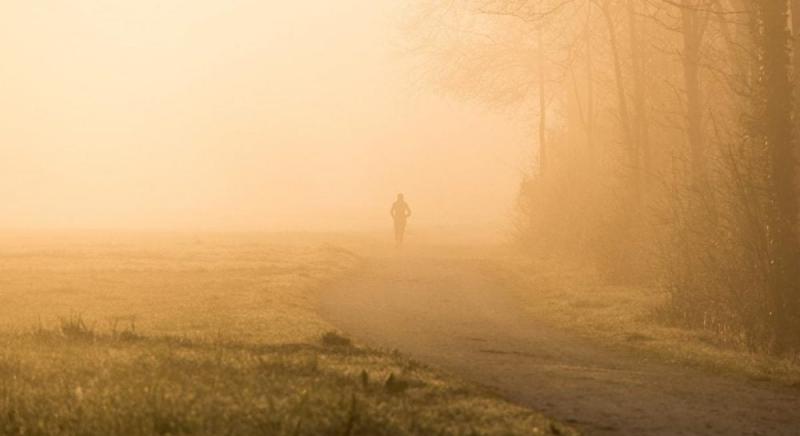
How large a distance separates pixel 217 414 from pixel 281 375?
2389 millimetres

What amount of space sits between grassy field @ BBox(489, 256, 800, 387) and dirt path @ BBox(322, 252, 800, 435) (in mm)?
557

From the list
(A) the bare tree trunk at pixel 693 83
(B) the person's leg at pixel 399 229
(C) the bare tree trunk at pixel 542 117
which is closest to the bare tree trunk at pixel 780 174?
(A) the bare tree trunk at pixel 693 83

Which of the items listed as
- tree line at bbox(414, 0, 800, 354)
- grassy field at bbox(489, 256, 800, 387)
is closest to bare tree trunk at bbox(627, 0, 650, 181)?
tree line at bbox(414, 0, 800, 354)

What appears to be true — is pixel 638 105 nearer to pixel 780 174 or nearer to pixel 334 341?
pixel 780 174

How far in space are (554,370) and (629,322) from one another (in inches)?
302

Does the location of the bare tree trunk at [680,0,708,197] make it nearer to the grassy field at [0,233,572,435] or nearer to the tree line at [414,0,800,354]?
the tree line at [414,0,800,354]

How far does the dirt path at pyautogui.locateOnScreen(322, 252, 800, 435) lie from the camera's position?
1133cm

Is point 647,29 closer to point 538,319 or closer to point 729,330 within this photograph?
point 538,319

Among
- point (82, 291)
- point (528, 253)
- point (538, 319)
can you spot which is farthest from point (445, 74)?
point (538, 319)

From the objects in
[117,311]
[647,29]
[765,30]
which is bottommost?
[117,311]

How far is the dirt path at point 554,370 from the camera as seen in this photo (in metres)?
11.3

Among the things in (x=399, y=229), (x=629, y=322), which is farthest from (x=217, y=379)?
(x=399, y=229)

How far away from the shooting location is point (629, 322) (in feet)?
71.5

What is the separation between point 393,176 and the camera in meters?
173
